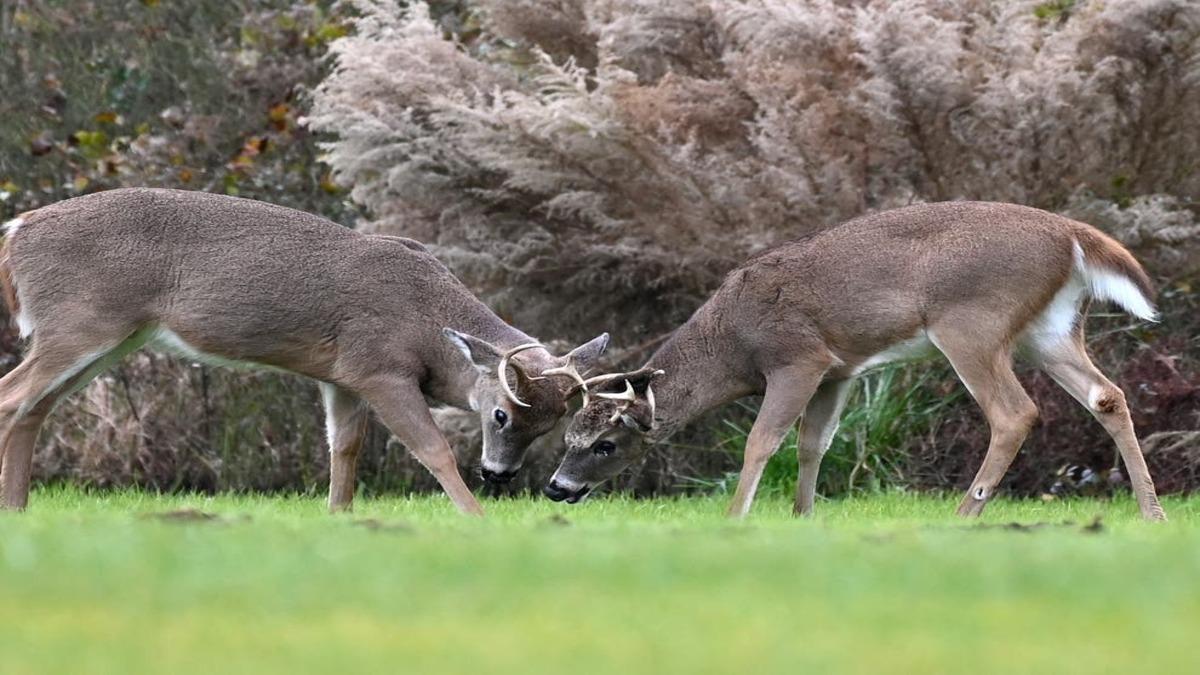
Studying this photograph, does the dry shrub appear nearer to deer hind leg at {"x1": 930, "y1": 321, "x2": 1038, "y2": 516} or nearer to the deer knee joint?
the deer knee joint

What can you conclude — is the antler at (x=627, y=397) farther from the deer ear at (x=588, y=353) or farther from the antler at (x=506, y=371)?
the antler at (x=506, y=371)

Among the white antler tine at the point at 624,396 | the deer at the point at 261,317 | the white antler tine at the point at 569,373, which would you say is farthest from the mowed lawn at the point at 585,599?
the white antler tine at the point at 624,396

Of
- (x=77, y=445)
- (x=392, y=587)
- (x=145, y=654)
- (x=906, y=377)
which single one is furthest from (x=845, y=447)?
(x=145, y=654)

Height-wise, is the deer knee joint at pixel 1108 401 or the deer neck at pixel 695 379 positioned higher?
the deer knee joint at pixel 1108 401

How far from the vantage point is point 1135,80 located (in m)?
12.8

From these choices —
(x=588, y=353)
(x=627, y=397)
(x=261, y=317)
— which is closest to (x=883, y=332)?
(x=627, y=397)

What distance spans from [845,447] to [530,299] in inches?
92.8

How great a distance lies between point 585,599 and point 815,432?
5767 millimetres

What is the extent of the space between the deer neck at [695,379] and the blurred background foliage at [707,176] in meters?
2.00

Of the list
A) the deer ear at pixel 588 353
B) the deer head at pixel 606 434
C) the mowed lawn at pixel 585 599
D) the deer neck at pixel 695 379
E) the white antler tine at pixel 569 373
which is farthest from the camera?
the deer neck at pixel 695 379

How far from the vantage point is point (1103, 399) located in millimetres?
9961

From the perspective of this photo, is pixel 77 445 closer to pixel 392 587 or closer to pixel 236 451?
pixel 236 451

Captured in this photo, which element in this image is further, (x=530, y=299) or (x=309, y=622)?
(x=530, y=299)

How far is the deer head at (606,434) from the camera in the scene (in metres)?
10.7
